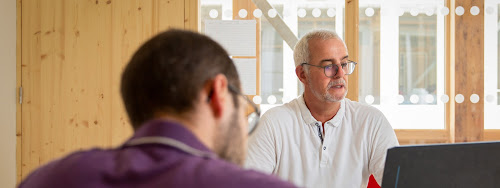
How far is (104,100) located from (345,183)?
74.1 inches

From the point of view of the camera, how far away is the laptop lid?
1.13 m

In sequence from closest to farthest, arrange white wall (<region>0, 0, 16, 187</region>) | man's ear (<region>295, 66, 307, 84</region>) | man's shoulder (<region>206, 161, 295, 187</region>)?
man's shoulder (<region>206, 161, 295, 187</region>), man's ear (<region>295, 66, 307, 84</region>), white wall (<region>0, 0, 16, 187</region>)

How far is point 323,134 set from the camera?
6.33ft

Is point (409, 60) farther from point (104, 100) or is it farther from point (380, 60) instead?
point (104, 100)

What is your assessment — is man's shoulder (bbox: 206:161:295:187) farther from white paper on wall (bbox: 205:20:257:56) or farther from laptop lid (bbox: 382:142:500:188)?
white paper on wall (bbox: 205:20:257:56)

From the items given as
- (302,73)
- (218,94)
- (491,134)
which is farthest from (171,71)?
(491,134)

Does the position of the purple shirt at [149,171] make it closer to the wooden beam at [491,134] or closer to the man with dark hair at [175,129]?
the man with dark hair at [175,129]

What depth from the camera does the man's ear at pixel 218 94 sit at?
76 centimetres

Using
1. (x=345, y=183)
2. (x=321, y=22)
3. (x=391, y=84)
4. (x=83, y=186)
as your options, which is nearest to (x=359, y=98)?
(x=391, y=84)

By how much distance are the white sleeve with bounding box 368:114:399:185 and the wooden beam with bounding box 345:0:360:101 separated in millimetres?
1249

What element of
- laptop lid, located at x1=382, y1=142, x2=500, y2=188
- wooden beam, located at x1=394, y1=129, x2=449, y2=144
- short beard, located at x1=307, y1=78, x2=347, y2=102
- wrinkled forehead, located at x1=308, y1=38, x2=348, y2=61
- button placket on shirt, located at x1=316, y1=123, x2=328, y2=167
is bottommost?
wooden beam, located at x1=394, y1=129, x2=449, y2=144

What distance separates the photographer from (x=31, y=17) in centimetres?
320

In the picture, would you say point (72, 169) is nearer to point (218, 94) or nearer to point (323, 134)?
point (218, 94)

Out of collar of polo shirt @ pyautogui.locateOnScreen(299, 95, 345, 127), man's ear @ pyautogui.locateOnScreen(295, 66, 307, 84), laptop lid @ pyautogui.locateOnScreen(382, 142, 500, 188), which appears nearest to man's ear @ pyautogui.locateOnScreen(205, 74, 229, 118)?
laptop lid @ pyautogui.locateOnScreen(382, 142, 500, 188)
